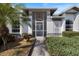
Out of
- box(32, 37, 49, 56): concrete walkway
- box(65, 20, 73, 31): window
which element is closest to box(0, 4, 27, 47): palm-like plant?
box(32, 37, 49, 56): concrete walkway

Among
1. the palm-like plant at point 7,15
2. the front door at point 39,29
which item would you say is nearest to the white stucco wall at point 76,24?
the front door at point 39,29

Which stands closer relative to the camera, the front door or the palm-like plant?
the palm-like plant

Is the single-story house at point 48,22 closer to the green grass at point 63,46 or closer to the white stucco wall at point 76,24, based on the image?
the white stucco wall at point 76,24

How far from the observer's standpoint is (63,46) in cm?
545

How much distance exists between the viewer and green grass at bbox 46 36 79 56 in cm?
541

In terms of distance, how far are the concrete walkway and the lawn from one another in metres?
0.12

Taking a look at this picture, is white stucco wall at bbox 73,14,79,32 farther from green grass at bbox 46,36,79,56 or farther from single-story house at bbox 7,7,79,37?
green grass at bbox 46,36,79,56

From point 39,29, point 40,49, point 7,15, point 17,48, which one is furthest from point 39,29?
point 7,15

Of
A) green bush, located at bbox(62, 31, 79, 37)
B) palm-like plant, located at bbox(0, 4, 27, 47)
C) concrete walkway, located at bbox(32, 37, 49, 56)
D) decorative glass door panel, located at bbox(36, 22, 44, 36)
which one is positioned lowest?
concrete walkway, located at bbox(32, 37, 49, 56)

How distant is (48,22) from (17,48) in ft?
2.55

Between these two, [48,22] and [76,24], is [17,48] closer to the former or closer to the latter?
[48,22]

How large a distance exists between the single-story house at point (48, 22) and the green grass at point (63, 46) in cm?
12

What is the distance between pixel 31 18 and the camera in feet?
18.0

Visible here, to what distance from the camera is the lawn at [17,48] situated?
5.44m
